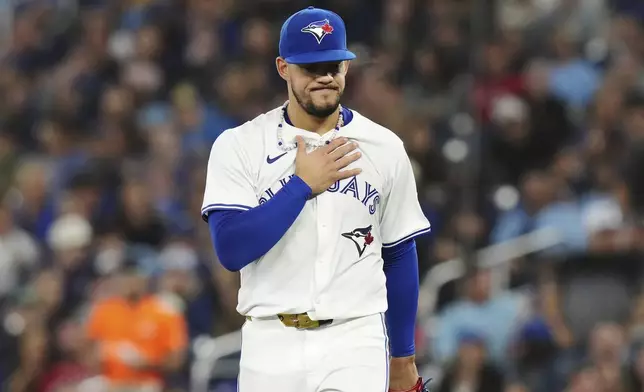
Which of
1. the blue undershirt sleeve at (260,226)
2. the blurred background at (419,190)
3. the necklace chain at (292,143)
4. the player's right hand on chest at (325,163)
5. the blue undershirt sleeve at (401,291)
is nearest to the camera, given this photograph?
the blue undershirt sleeve at (260,226)

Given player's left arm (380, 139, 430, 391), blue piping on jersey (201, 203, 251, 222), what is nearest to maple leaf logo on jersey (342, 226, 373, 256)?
player's left arm (380, 139, 430, 391)

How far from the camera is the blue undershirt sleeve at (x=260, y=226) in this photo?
3904 millimetres

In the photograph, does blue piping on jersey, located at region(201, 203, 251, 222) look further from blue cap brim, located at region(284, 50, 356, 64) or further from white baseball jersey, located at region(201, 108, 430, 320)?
blue cap brim, located at region(284, 50, 356, 64)

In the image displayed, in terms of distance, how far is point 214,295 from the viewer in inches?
330

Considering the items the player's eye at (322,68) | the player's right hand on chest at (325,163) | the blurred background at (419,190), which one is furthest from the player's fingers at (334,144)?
the blurred background at (419,190)

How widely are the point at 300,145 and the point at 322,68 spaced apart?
26cm

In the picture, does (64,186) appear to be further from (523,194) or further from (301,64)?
(301,64)

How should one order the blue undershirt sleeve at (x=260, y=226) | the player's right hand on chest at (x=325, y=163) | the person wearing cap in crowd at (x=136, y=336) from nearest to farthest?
the blue undershirt sleeve at (x=260, y=226) → the player's right hand on chest at (x=325, y=163) → the person wearing cap in crowd at (x=136, y=336)

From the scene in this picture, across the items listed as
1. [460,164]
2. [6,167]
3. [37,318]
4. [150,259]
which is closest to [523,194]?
[460,164]

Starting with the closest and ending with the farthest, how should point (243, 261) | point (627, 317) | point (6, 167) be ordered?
point (243, 261) → point (627, 317) → point (6, 167)

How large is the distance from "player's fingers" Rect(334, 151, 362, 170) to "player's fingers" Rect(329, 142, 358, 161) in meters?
0.01

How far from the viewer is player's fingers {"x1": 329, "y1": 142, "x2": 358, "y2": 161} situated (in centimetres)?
404

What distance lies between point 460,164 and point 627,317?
55.9 inches

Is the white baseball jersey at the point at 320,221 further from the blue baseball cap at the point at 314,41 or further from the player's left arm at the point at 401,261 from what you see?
the blue baseball cap at the point at 314,41
